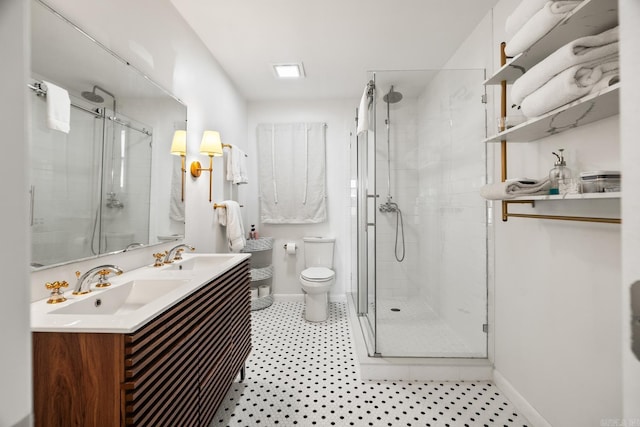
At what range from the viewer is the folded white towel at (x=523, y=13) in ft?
3.61

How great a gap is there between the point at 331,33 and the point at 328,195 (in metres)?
1.72

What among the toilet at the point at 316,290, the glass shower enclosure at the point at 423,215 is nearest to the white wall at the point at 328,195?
the toilet at the point at 316,290

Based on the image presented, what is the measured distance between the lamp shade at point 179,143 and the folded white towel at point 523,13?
1955mm

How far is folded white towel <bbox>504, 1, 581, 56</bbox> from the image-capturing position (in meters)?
1.00

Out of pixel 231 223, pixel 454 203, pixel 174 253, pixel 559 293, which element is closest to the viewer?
pixel 559 293

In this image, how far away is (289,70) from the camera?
2.77 m

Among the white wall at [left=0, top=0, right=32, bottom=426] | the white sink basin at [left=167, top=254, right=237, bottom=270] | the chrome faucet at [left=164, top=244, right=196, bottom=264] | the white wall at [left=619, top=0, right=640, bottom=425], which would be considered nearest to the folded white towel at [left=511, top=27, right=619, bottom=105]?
the white wall at [left=619, top=0, right=640, bottom=425]

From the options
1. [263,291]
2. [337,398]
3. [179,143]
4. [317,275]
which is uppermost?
[179,143]

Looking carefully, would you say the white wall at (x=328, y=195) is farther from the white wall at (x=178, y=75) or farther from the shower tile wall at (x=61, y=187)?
the shower tile wall at (x=61, y=187)

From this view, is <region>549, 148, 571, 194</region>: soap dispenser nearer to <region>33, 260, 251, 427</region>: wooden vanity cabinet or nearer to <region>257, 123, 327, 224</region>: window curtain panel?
<region>33, 260, 251, 427</region>: wooden vanity cabinet

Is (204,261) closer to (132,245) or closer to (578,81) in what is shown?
(132,245)

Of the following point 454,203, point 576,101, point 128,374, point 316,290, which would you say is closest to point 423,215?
point 454,203

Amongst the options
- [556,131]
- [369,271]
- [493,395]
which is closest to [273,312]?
[369,271]

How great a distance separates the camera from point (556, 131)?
1299 mm
